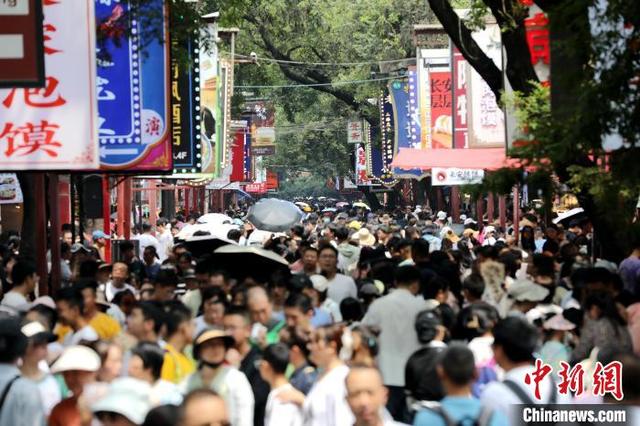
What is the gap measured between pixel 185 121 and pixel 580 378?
1429cm

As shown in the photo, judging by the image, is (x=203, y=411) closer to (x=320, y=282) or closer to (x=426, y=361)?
(x=426, y=361)

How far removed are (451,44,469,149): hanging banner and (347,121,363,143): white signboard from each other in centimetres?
3132

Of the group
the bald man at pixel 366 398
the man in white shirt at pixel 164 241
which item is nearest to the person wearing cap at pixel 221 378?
the bald man at pixel 366 398

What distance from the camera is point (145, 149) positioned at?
58.5 feet

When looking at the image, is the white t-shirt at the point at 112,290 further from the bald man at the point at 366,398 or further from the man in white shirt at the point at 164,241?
the man in white shirt at the point at 164,241

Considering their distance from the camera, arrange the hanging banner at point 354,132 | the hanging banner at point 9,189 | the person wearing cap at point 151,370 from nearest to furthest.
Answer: the person wearing cap at point 151,370 → the hanging banner at point 9,189 → the hanging banner at point 354,132

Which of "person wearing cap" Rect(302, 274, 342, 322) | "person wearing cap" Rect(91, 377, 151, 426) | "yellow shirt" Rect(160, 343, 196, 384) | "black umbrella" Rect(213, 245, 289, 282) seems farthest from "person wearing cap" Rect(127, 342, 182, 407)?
"black umbrella" Rect(213, 245, 289, 282)

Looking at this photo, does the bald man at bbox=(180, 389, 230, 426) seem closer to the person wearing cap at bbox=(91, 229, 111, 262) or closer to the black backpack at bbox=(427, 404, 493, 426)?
the black backpack at bbox=(427, 404, 493, 426)

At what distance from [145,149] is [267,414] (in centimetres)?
1019

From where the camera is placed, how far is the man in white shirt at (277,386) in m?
7.89

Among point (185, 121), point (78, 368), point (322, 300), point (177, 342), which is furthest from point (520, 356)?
point (185, 121)

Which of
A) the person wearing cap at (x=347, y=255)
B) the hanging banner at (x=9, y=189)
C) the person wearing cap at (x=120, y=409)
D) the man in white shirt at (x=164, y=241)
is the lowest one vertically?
the man in white shirt at (x=164, y=241)

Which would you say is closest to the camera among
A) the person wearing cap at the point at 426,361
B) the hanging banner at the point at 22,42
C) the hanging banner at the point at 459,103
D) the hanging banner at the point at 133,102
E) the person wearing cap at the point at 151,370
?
the person wearing cap at the point at 151,370

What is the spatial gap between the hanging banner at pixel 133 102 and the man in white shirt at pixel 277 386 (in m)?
9.66
